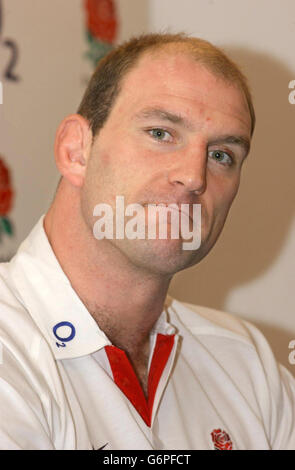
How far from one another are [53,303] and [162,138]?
31 centimetres

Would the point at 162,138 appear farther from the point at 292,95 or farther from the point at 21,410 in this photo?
the point at 292,95

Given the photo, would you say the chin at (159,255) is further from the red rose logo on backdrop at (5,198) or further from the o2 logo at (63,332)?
the red rose logo on backdrop at (5,198)

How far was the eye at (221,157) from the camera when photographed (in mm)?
1088

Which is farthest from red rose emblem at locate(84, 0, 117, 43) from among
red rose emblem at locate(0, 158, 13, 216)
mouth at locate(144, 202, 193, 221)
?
mouth at locate(144, 202, 193, 221)

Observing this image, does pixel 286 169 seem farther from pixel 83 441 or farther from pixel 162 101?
pixel 83 441

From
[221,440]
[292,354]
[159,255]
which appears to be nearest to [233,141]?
[159,255]

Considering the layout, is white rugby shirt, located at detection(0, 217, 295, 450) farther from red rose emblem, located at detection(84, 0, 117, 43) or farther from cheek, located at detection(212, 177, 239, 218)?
red rose emblem, located at detection(84, 0, 117, 43)

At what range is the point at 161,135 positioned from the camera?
3.42 feet

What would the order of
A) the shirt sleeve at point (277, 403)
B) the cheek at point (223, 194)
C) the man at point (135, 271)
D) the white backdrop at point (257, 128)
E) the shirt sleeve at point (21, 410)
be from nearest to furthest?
the shirt sleeve at point (21, 410)
the man at point (135, 271)
the cheek at point (223, 194)
the shirt sleeve at point (277, 403)
the white backdrop at point (257, 128)

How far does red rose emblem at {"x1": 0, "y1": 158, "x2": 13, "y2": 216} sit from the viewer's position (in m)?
1.39

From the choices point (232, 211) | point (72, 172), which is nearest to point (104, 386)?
point (72, 172)

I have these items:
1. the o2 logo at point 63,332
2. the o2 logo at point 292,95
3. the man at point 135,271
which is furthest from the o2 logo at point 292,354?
the o2 logo at point 63,332

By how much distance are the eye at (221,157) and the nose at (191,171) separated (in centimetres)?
6

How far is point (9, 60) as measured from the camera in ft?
4.59
